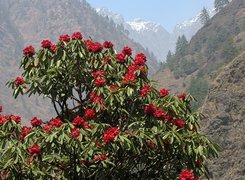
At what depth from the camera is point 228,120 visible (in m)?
82.4

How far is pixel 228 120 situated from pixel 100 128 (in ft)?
251

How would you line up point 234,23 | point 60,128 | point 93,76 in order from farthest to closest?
point 234,23
point 93,76
point 60,128

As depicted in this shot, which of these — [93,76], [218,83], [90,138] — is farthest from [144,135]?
[218,83]

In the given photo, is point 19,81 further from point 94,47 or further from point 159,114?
point 159,114

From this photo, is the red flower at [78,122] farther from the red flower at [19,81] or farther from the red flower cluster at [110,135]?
the red flower at [19,81]

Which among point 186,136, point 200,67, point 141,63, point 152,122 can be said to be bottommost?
point 186,136

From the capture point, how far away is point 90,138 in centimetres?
914

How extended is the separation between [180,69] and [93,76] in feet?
560

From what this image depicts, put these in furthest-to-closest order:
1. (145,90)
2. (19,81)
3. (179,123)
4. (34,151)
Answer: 1. (19,81)
2. (145,90)
3. (179,123)
4. (34,151)

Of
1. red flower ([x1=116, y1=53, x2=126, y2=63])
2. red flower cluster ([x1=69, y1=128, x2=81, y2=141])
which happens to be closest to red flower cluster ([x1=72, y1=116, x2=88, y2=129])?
red flower cluster ([x1=69, y1=128, x2=81, y2=141])

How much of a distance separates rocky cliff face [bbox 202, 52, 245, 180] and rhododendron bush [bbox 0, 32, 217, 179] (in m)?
60.4

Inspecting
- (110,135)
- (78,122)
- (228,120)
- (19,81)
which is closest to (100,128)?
(78,122)

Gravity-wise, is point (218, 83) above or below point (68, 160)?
above

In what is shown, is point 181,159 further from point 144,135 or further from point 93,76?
point 93,76
